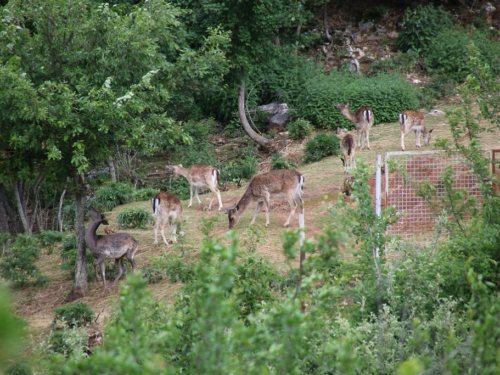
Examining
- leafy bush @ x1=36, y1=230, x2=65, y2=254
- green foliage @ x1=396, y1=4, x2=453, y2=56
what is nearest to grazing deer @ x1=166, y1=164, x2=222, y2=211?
leafy bush @ x1=36, y1=230, x2=65, y2=254

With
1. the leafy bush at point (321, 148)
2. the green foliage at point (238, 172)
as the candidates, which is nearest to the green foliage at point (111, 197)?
the green foliage at point (238, 172)

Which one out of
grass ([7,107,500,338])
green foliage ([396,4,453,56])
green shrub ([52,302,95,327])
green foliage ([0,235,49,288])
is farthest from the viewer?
green foliage ([396,4,453,56])

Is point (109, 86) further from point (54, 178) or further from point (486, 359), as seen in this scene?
point (486, 359)

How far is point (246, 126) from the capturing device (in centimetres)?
2222

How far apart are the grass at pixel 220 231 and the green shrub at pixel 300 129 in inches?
31.6

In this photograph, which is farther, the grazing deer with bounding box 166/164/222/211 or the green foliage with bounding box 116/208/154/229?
the grazing deer with bounding box 166/164/222/211

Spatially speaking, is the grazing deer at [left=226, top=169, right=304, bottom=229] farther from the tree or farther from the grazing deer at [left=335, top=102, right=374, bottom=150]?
the grazing deer at [left=335, top=102, right=374, bottom=150]

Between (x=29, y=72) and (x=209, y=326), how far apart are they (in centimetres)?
833

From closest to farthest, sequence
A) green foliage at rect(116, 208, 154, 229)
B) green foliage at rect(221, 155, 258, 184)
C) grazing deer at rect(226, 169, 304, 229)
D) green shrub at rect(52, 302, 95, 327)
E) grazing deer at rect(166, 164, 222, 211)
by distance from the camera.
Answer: green shrub at rect(52, 302, 95, 327)
grazing deer at rect(226, 169, 304, 229)
green foliage at rect(116, 208, 154, 229)
grazing deer at rect(166, 164, 222, 211)
green foliage at rect(221, 155, 258, 184)

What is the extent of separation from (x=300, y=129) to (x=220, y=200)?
674cm

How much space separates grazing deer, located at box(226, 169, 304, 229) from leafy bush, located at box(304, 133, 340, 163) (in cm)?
516

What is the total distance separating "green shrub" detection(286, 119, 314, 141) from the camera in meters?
21.5

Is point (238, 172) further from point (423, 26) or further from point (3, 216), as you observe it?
point (423, 26)

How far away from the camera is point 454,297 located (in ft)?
22.5
